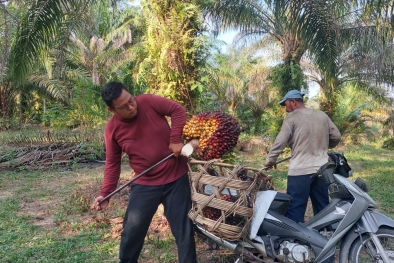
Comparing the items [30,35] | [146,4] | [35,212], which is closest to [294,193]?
[146,4]

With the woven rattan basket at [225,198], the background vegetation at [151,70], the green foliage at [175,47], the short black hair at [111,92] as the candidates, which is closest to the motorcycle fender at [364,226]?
the woven rattan basket at [225,198]

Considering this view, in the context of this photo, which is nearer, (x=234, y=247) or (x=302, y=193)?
(x=234, y=247)

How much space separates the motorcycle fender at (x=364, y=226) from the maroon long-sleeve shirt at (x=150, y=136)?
147 cm

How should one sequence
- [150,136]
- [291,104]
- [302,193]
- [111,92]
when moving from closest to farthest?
[111,92] → [150,136] → [302,193] → [291,104]

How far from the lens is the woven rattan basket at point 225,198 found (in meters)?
2.69

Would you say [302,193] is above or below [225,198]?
below

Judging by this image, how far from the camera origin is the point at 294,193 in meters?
4.12

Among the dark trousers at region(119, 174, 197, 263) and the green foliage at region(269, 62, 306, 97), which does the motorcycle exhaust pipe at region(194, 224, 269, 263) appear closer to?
the dark trousers at region(119, 174, 197, 263)

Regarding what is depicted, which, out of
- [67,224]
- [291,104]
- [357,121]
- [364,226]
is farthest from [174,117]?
[357,121]

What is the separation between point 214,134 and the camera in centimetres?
288

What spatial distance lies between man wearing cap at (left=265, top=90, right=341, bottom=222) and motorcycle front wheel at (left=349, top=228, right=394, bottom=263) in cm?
105

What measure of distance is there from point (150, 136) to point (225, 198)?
29.2 inches

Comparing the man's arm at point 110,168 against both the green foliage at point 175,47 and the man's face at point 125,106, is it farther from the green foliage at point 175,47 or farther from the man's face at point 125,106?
the green foliage at point 175,47

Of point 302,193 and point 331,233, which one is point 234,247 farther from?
point 302,193
